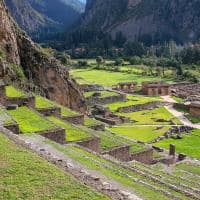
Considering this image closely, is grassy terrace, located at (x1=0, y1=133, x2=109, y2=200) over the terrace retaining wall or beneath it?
over

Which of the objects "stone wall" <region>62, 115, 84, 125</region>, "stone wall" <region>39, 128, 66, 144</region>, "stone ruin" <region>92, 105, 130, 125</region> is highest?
"stone wall" <region>39, 128, 66, 144</region>

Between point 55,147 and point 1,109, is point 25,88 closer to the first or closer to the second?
point 1,109

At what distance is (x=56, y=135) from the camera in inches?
1081

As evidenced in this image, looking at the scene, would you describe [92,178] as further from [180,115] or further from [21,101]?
[180,115]

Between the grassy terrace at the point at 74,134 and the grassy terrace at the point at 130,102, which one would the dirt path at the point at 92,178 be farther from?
the grassy terrace at the point at 130,102

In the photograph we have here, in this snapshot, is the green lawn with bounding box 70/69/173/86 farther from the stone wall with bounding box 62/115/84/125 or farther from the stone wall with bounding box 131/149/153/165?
the stone wall with bounding box 131/149/153/165

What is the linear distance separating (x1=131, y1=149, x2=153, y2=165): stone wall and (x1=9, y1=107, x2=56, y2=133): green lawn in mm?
7250

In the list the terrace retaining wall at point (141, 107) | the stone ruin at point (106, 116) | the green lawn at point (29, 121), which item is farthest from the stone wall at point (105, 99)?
the green lawn at point (29, 121)

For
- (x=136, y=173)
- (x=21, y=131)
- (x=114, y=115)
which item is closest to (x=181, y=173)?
(x=136, y=173)

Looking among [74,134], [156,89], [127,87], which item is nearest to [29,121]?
[74,134]

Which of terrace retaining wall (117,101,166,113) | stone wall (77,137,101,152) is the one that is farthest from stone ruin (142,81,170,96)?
stone wall (77,137,101,152)

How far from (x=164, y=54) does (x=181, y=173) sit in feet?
472

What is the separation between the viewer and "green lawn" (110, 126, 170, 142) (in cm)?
5575

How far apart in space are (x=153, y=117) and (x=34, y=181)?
56123 mm
